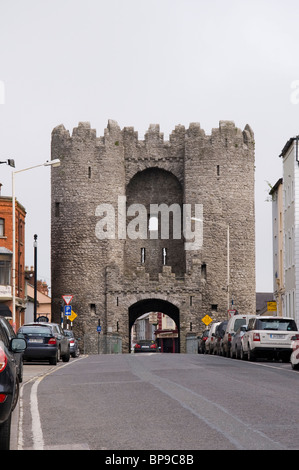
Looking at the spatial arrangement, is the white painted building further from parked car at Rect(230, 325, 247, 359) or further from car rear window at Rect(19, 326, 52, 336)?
car rear window at Rect(19, 326, 52, 336)

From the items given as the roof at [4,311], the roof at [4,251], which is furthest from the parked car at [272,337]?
the roof at [4,251]

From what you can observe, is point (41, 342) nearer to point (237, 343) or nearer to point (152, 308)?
point (237, 343)

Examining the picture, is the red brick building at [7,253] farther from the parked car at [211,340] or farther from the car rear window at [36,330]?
the car rear window at [36,330]

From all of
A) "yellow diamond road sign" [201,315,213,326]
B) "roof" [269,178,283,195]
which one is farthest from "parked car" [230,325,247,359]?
"yellow diamond road sign" [201,315,213,326]

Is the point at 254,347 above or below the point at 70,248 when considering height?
below

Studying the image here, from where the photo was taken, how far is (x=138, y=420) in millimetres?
12711

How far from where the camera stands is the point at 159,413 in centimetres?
A: 1357

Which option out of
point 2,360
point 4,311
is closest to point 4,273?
point 4,311

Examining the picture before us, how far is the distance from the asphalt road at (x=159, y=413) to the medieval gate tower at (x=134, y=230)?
2027 inches

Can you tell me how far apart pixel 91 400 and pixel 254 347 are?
55.8ft

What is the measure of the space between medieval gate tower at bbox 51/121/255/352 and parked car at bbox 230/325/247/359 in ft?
113
